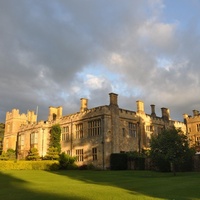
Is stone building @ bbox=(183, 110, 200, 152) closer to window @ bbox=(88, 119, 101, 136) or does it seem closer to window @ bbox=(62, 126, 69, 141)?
window @ bbox=(88, 119, 101, 136)

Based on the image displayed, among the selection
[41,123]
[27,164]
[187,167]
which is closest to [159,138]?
[187,167]

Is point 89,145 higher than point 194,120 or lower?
lower

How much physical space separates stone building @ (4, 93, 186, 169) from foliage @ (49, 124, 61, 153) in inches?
25.6

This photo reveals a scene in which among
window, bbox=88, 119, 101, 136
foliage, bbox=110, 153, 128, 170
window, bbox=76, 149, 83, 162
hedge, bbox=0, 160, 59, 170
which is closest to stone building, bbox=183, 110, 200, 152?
foliage, bbox=110, 153, 128, 170

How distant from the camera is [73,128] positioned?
41.4m

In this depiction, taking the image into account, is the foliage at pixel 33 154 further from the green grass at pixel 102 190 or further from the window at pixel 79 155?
the green grass at pixel 102 190

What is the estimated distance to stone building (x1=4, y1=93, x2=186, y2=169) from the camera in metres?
36.8

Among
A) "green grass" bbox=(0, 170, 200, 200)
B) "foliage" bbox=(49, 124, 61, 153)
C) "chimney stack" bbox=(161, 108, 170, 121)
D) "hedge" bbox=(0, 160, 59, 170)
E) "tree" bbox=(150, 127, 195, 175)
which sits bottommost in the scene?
"green grass" bbox=(0, 170, 200, 200)

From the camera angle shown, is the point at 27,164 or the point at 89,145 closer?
the point at 27,164

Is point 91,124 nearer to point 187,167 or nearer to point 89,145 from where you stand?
point 89,145

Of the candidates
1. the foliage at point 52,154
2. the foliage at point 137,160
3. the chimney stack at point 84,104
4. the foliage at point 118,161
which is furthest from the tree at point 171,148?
the chimney stack at point 84,104

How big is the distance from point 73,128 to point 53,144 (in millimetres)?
4123

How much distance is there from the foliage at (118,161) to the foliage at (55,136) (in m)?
10.1

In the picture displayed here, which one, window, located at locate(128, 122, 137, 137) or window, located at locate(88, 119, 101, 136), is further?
window, located at locate(128, 122, 137, 137)
